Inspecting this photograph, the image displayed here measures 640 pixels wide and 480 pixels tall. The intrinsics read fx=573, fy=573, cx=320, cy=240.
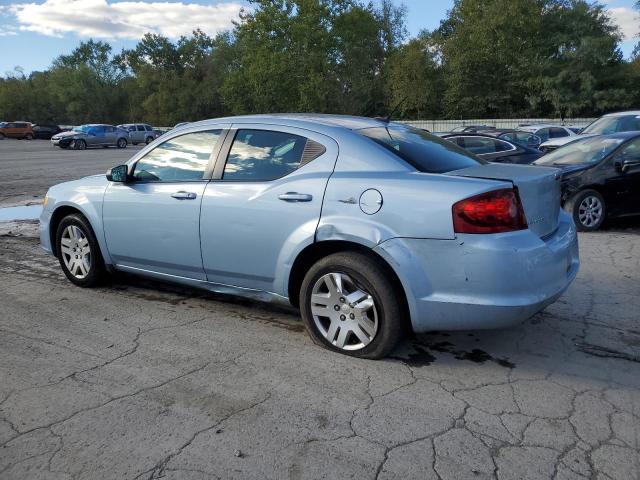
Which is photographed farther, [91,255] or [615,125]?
[615,125]

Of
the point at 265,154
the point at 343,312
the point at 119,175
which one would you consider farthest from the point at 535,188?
the point at 119,175

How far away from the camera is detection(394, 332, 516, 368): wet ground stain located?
3.80 meters

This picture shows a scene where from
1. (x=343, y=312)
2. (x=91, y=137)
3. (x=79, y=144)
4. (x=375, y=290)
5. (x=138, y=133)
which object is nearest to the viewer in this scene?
(x=375, y=290)

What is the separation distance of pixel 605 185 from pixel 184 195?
6.30 metres

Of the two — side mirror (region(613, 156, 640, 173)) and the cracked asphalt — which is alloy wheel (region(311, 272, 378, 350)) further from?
side mirror (region(613, 156, 640, 173))

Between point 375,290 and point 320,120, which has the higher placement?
point 320,120

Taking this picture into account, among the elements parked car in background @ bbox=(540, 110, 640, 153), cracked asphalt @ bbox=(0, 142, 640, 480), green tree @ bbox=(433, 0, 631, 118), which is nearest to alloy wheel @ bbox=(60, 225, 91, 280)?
cracked asphalt @ bbox=(0, 142, 640, 480)

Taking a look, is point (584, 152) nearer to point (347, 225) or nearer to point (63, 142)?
point (347, 225)

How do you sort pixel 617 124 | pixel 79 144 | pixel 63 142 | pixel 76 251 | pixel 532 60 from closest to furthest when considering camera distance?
pixel 76 251, pixel 617 124, pixel 63 142, pixel 79 144, pixel 532 60

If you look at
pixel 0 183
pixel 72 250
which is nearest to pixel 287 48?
pixel 0 183

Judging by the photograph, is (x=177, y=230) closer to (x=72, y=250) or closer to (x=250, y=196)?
(x=250, y=196)

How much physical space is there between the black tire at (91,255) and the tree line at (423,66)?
4130cm

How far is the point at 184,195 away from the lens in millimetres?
4508

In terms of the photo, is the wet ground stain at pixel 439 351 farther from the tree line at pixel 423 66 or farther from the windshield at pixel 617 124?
the tree line at pixel 423 66
